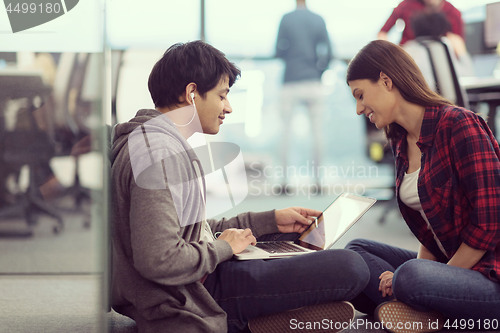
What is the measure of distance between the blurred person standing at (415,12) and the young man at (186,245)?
1.99 meters

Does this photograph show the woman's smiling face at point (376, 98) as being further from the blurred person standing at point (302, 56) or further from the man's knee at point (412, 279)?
the blurred person standing at point (302, 56)

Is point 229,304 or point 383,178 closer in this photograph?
point 229,304

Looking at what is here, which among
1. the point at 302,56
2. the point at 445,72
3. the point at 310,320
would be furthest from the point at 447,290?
the point at 302,56

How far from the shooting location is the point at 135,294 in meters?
1.19

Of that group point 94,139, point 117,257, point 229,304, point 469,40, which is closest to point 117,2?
point 94,139

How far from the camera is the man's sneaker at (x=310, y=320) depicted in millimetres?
1311

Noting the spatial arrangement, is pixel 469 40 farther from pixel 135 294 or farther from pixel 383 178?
pixel 135 294

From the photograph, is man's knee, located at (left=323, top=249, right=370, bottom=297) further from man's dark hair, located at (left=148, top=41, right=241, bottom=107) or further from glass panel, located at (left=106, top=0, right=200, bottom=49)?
glass panel, located at (left=106, top=0, right=200, bottom=49)

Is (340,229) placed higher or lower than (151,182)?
lower

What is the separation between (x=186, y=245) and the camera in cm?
113

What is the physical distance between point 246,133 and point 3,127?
2.46ft

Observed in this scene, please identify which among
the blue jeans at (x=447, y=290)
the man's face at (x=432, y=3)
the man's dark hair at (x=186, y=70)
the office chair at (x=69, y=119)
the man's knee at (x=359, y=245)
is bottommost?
the man's knee at (x=359, y=245)

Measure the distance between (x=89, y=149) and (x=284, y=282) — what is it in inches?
20.1

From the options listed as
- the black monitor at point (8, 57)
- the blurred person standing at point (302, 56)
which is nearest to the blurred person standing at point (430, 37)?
the blurred person standing at point (302, 56)
